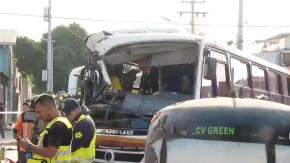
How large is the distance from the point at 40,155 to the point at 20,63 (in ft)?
132

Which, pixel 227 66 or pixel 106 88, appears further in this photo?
pixel 227 66

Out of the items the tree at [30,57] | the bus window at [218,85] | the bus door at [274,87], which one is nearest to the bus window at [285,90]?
the bus door at [274,87]

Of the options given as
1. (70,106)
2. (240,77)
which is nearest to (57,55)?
(240,77)

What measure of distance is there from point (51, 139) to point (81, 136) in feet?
2.89

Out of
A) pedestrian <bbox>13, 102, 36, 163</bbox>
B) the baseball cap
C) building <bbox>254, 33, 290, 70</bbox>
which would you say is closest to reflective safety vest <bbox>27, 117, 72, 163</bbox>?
the baseball cap

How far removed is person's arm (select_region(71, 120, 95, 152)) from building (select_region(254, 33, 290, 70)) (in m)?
37.3

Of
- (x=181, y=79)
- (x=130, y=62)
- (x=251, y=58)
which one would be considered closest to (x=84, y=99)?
(x=130, y=62)

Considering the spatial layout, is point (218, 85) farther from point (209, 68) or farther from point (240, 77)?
point (240, 77)

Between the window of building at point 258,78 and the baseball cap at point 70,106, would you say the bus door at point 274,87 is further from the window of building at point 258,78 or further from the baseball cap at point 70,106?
the baseball cap at point 70,106

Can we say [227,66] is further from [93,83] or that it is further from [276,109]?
[276,109]

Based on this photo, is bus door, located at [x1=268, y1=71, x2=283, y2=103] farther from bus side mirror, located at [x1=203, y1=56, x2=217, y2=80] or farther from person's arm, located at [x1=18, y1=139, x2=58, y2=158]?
person's arm, located at [x1=18, y1=139, x2=58, y2=158]

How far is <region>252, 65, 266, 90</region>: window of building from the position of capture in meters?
12.3

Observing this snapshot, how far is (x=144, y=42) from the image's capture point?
9.72m

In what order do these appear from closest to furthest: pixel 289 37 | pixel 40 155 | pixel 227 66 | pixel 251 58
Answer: pixel 40 155 → pixel 227 66 → pixel 251 58 → pixel 289 37
